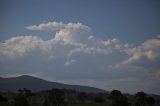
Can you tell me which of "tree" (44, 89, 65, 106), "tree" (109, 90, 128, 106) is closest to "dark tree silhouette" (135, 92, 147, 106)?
"tree" (109, 90, 128, 106)

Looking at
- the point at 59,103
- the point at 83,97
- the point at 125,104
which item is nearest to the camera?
the point at 125,104

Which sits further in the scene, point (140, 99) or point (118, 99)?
point (140, 99)

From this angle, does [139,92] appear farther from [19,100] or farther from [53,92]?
A: [19,100]

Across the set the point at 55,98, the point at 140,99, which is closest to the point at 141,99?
the point at 140,99

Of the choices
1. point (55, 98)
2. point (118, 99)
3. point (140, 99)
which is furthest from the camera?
point (140, 99)

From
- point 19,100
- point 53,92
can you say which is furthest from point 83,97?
point 19,100

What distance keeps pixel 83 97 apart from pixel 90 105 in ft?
133

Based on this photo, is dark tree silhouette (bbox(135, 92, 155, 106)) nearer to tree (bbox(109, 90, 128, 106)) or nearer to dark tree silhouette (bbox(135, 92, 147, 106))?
dark tree silhouette (bbox(135, 92, 147, 106))

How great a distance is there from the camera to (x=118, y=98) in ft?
334

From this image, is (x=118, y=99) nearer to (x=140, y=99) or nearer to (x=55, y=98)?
(x=140, y=99)

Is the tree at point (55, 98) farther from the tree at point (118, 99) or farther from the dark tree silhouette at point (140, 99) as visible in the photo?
the dark tree silhouette at point (140, 99)

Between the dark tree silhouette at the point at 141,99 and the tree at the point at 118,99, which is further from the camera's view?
the dark tree silhouette at the point at 141,99

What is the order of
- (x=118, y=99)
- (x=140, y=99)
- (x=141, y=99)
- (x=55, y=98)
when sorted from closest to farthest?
(x=118, y=99) → (x=55, y=98) → (x=140, y=99) → (x=141, y=99)

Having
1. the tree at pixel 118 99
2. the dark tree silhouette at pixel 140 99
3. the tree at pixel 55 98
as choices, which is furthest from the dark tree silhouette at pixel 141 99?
the tree at pixel 55 98
